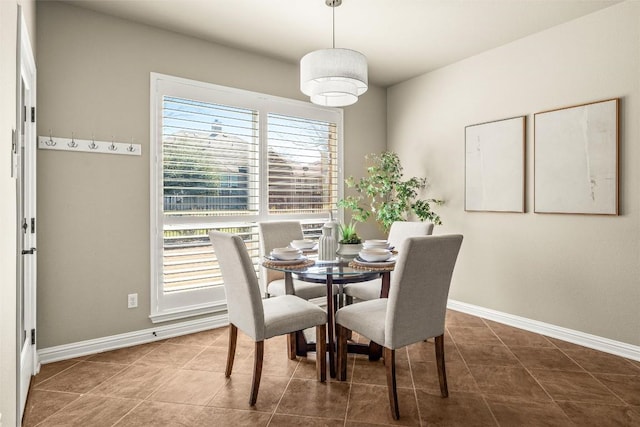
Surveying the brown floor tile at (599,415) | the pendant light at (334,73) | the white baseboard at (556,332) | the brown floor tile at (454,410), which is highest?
the pendant light at (334,73)

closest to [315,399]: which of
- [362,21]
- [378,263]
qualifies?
[378,263]

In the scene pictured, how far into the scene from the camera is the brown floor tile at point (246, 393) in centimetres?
225

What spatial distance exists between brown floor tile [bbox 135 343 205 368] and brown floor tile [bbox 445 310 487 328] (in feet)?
7.77

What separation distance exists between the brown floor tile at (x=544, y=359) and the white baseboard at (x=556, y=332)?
11.5 inches

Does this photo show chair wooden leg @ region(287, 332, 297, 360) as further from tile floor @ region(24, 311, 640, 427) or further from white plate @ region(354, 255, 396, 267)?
white plate @ region(354, 255, 396, 267)

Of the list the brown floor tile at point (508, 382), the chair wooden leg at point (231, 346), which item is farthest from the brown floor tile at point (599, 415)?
the chair wooden leg at point (231, 346)

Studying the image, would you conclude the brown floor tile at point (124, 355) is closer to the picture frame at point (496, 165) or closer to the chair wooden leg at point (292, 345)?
the chair wooden leg at point (292, 345)

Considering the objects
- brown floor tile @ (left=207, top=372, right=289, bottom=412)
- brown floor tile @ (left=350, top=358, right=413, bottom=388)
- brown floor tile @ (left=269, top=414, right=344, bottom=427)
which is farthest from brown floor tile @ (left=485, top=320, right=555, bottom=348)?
brown floor tile @ (left=207, top=372, right=289, bottom=412)

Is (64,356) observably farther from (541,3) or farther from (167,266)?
(541,3)

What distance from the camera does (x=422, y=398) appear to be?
2322mm

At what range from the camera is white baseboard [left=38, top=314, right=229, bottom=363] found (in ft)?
9.46

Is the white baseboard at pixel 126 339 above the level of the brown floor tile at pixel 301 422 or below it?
above

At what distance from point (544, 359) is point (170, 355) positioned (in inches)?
114

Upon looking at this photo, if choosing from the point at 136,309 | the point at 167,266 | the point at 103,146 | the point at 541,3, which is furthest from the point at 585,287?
the point at 103,146
